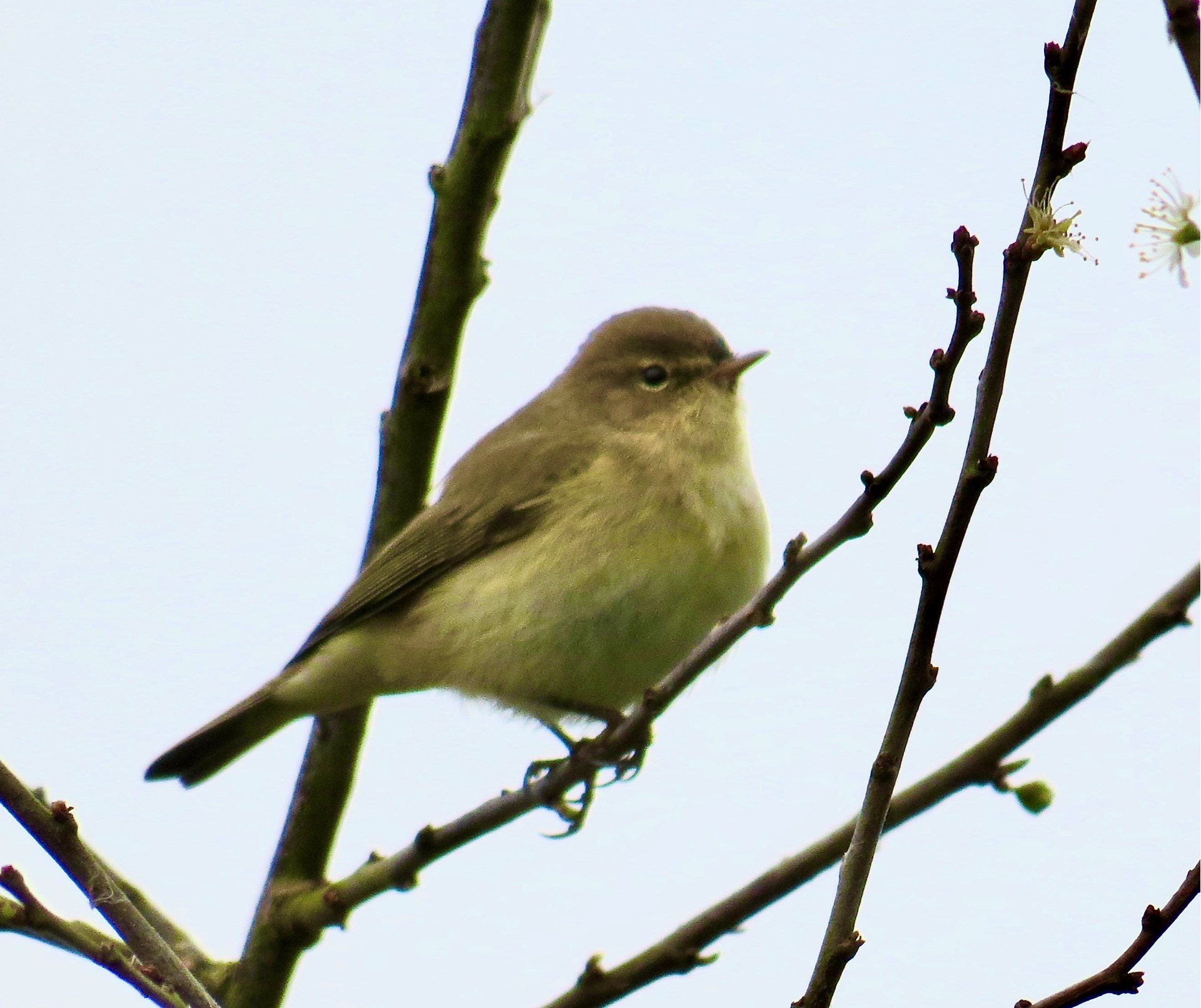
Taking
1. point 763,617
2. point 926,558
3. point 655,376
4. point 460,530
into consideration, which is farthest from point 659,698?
point 655,376

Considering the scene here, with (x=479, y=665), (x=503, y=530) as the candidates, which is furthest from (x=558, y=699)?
(x=503, y=530)

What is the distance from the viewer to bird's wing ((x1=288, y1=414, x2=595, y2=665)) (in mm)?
5184

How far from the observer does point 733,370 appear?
5523 millimetres

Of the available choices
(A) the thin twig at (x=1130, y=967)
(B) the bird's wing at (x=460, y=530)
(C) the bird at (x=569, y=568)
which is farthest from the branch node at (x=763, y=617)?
(B) the bird's wing at (x=460, y=530)

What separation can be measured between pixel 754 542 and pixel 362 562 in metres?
1.24

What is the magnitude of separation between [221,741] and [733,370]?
7.54 ft

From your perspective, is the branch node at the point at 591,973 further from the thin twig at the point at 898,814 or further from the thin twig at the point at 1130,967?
the thin twig at the point at 1130,967

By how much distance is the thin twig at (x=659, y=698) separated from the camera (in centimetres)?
205

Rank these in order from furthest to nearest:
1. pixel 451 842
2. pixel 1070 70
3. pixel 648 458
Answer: pixel 648 458 < pixel 451 842 < pixel 1070 70

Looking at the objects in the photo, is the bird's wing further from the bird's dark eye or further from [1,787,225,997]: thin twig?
[1,787,225,997]: thin twig

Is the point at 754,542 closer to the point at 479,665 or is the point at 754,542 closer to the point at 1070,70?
the point at 479,665

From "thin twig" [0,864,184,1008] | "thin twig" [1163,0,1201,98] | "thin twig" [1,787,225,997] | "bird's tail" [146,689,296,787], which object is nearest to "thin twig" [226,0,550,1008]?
"thin twig" [1,787,225,997]

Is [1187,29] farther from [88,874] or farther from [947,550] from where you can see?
[88,874]

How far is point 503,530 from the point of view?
520 cm
